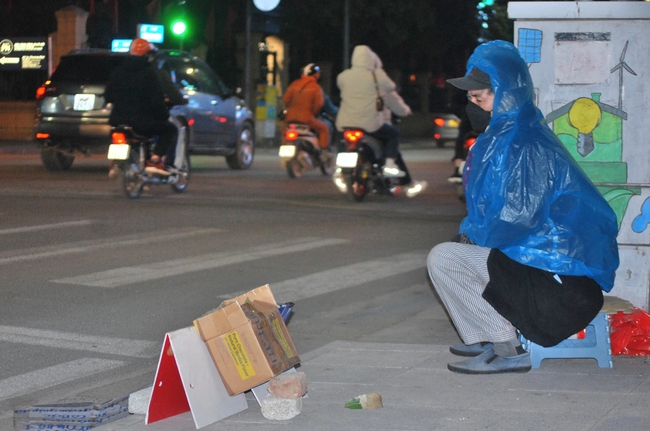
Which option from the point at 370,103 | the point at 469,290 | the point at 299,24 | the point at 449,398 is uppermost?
the point at 299,24

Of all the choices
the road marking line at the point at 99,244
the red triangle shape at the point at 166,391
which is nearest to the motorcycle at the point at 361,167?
the road marking line at the point at 99,244

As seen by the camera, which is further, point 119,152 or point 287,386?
point 119,152

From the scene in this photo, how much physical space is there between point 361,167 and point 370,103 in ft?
2.71

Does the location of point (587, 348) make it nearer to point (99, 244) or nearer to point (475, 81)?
point (475, 81)

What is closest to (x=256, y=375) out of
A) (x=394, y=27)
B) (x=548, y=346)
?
(x=548, y=346)

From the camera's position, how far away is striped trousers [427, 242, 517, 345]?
5.21 m

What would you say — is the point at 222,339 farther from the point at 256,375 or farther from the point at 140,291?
the point at 140,291

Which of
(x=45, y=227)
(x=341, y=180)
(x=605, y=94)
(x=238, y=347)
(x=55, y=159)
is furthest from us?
(x=55, y=159)

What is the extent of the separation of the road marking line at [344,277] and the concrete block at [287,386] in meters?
2.90

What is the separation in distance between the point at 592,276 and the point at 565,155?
0.57 meters

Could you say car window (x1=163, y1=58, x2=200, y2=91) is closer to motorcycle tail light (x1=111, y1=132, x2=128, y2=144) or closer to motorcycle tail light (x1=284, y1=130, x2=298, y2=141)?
motorcycle tail light (x1=284, y1=130, x2=298, y2=141)

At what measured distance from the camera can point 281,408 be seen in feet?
15.0

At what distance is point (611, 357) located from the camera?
213 inches

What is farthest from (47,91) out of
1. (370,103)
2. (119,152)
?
(370,103)
